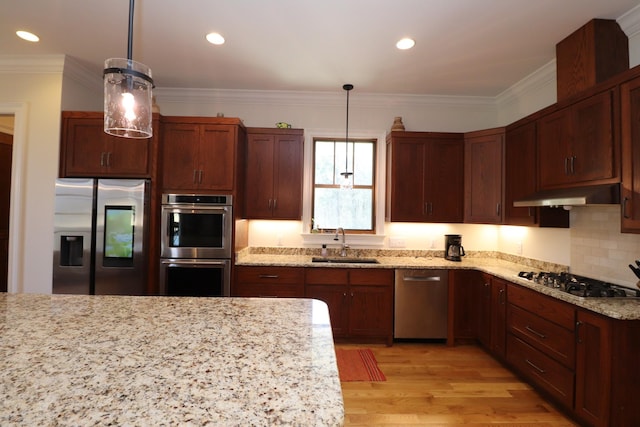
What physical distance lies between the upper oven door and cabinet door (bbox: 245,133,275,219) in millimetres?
471

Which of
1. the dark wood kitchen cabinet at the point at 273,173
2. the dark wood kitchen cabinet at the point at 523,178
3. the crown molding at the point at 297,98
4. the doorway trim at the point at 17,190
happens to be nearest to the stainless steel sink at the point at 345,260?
the dark wood kitchen cabinet at the point at 273,173

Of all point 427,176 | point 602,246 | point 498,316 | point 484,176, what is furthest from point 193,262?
point 602,246

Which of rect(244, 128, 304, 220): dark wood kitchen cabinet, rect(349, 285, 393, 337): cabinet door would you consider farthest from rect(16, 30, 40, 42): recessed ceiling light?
rect(349, 285, 393, 337): cabinet door

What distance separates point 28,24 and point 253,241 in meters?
2.81

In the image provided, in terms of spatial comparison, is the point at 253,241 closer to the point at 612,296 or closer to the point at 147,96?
the point at 147,96

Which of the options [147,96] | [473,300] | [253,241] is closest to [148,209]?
[253,241]

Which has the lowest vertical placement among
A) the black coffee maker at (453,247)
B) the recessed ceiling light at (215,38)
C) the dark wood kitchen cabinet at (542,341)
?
the dark wood kitchen cabinet at (542,341)

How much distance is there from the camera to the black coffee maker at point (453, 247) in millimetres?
3600

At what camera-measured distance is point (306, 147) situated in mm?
3814

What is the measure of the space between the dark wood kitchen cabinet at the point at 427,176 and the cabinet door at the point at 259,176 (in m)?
1.43

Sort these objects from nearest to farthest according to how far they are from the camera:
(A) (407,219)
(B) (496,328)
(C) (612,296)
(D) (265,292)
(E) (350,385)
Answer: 1. (C) (612,296)
2. (E) (350,385)
3. (B) (496,328)
4. (D) (265,292)
5. (A) (407,219)

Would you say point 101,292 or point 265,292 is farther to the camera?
point 265,292

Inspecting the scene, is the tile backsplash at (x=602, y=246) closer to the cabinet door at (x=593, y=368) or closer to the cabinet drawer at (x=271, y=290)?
the cabinet door at (x=593, y=368)

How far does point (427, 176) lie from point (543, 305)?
173 cm
